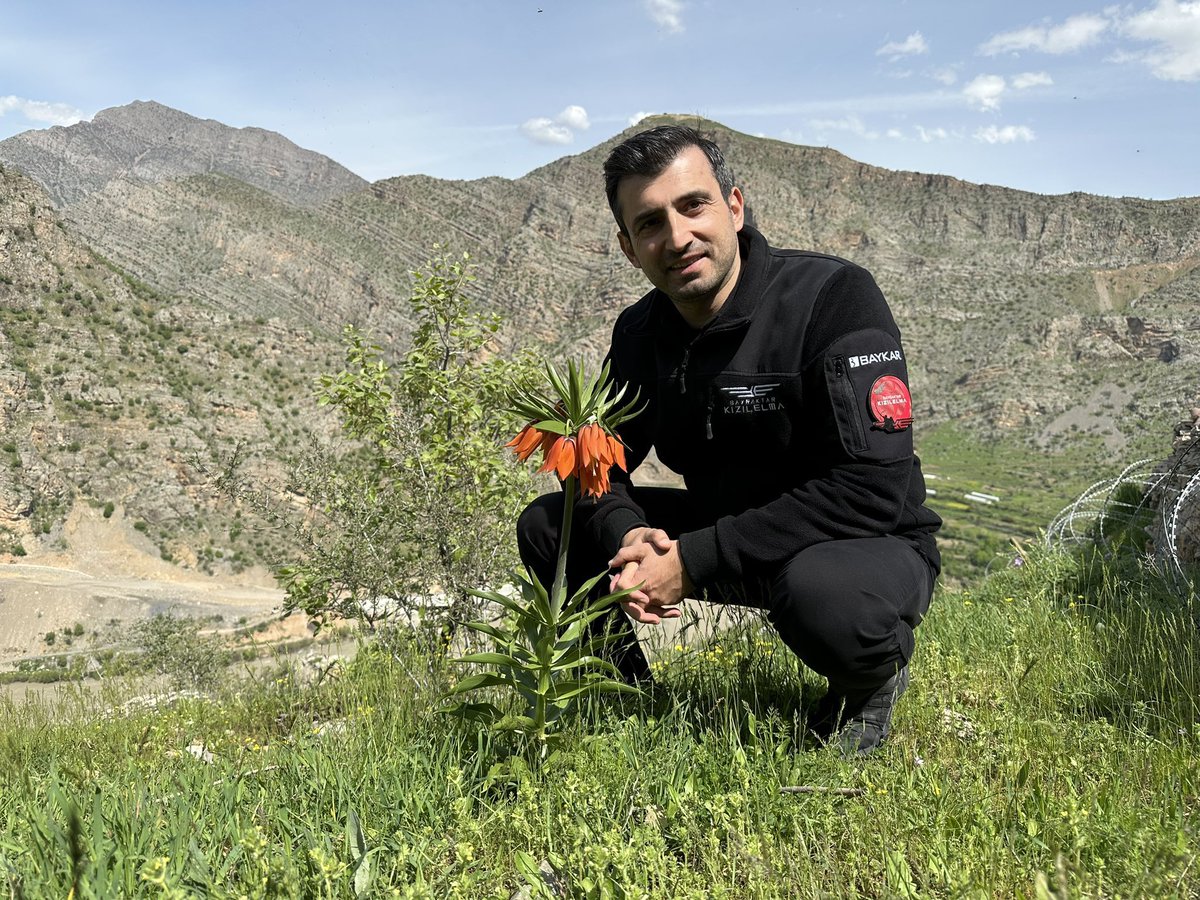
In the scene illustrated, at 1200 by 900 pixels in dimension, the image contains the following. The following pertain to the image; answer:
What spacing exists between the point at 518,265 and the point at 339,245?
28.8 meters

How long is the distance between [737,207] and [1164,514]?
366 cm

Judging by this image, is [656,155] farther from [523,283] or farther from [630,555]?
[523,283]

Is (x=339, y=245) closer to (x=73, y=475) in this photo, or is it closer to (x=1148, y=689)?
(x=73, y=475)

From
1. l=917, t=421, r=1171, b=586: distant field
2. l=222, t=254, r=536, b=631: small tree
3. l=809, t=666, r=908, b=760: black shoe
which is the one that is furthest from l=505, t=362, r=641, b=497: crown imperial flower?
l=917, t=421, r=1171, b=586: distant field

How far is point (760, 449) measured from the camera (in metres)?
2.94

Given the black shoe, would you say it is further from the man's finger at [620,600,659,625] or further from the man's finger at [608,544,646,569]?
the man's finger at [608,544,646,569]

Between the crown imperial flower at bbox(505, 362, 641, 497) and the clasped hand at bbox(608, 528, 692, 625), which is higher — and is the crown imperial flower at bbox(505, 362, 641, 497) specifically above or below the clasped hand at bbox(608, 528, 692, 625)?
above

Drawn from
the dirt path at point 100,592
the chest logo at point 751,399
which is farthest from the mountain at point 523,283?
the chest logo at point 751,399

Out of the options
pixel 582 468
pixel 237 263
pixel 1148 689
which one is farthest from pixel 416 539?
pixel 237 263

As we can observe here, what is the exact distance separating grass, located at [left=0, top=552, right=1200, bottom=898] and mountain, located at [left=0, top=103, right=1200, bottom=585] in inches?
2201

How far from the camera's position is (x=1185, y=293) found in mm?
111500

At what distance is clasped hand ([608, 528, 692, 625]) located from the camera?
8.45ft

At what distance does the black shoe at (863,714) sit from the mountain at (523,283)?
5611 centimetres

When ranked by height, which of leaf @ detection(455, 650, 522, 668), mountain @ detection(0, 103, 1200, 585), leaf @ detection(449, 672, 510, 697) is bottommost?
leaf @ detection(449, 672, 510, 697)
